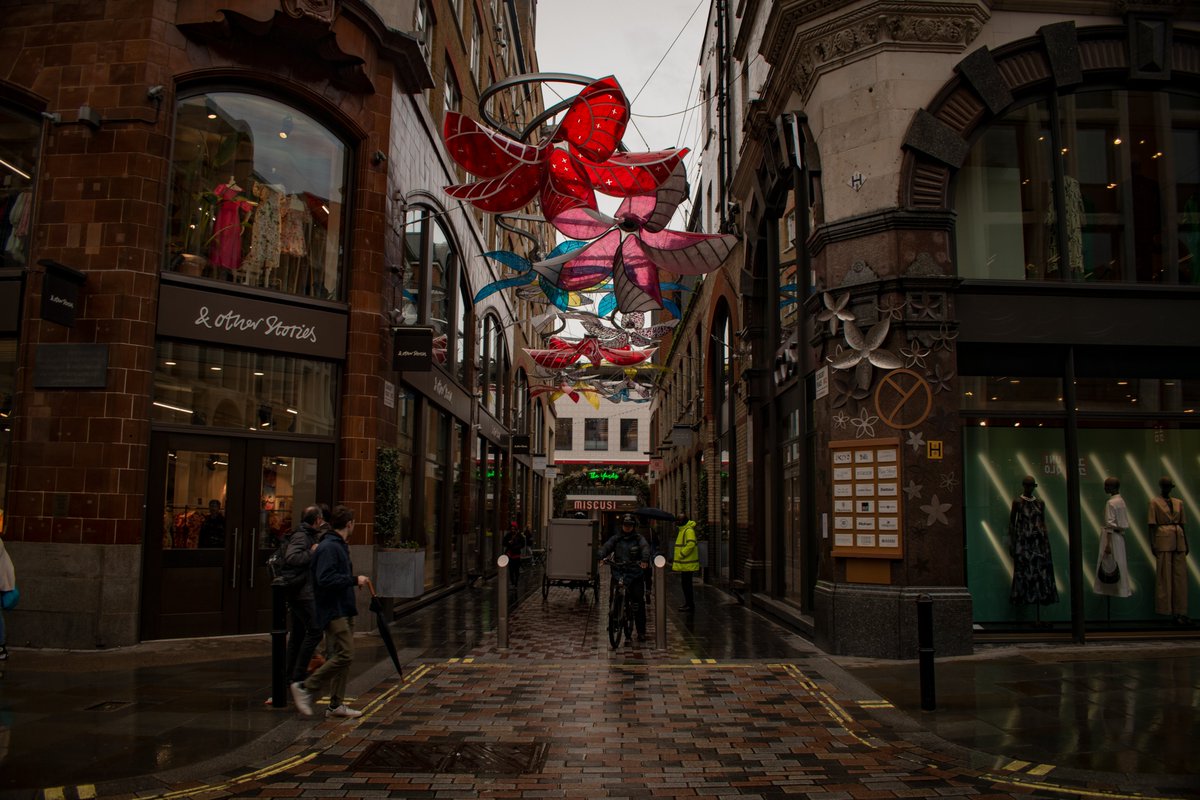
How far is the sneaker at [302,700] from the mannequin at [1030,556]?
870 cm

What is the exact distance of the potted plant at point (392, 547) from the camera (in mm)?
13344

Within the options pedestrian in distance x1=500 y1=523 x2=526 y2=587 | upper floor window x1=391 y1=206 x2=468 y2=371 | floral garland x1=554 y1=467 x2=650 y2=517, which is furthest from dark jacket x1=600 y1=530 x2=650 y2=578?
floral garland x1=554 y1=467 x2=650 y2=517

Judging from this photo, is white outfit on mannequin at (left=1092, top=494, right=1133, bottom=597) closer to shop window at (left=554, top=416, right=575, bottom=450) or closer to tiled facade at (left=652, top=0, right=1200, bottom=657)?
tiled facade at (left=652, top=0, right=1200, bottom=657)

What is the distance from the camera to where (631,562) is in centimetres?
1284

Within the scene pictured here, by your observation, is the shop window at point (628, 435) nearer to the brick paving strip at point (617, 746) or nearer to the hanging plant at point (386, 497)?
the hanging plant at point (386, 497)

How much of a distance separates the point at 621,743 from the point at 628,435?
63896mm

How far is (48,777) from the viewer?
5.89 meters

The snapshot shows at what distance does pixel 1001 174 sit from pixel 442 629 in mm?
10180

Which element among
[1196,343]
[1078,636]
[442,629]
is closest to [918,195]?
[1196,343]

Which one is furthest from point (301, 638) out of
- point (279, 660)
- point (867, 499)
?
point (867, 499)

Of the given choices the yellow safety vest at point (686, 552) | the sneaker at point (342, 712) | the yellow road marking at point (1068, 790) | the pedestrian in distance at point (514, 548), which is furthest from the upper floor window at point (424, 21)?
the yellow road marking at point (1068, 790)

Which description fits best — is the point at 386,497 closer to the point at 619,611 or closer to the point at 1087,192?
the point at 619,611

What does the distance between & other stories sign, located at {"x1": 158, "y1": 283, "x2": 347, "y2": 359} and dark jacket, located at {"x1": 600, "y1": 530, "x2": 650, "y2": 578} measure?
4880 millimetres

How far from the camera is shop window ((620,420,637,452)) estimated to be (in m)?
70.9
